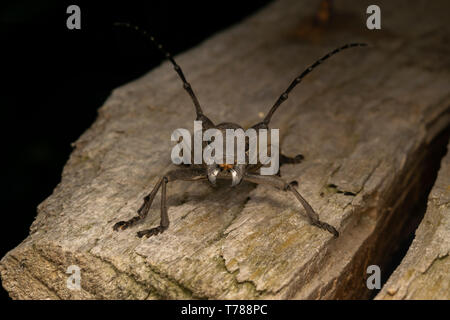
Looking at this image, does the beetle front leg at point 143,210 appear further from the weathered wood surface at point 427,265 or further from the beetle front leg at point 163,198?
the weathered wood surface at point 427,265

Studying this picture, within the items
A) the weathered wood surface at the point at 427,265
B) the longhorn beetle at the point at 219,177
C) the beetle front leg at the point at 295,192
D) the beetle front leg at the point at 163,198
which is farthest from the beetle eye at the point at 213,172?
the weathered wood surface at the point at 427,265

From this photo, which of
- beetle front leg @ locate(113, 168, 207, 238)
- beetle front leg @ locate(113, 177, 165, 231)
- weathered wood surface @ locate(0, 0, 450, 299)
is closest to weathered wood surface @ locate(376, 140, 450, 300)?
weathered wood surface @ locate(0, 0, 450, 299)

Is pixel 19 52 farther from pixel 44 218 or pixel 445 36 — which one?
pixel 445 36

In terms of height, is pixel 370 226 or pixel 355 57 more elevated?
pixel 355 57

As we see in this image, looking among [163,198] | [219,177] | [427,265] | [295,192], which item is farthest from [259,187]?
[427,265]

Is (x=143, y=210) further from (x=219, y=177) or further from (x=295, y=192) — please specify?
(x=295, y=192)

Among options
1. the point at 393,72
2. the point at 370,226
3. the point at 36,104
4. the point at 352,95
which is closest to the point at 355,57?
the point at 393,72
